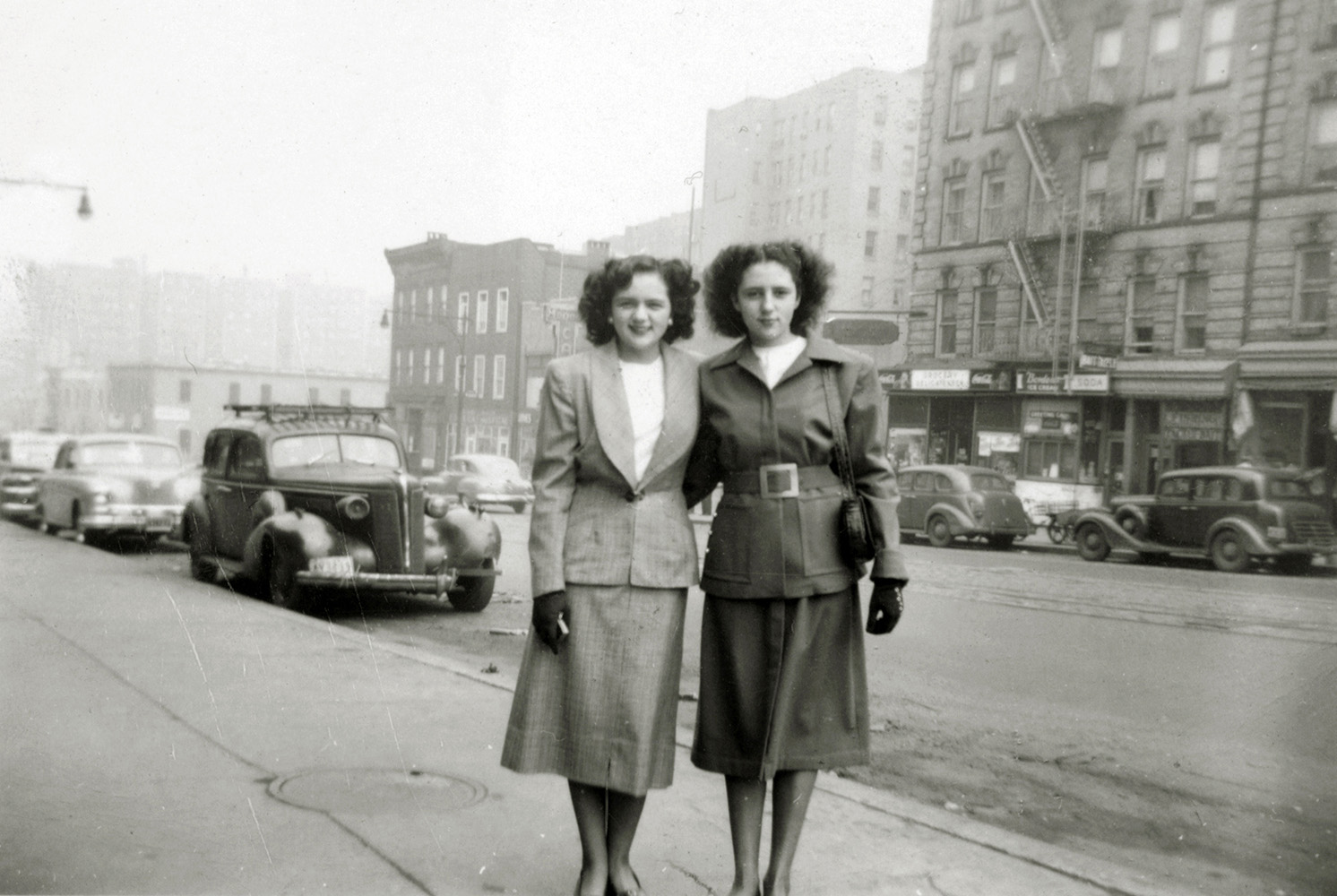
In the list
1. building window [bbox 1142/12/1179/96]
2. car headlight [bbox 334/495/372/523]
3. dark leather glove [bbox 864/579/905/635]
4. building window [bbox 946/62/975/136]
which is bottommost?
car headlight [bbox 334/495/372/523]

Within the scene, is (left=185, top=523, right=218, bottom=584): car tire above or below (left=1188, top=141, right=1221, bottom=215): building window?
below

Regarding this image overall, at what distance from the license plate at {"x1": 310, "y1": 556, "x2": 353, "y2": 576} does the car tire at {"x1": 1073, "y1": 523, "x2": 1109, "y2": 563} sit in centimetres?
1131

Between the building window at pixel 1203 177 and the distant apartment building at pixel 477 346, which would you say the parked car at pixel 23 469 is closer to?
the distant apartment building at pixel 477 346

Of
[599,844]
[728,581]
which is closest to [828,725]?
[728,581]

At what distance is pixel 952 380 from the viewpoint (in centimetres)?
1814

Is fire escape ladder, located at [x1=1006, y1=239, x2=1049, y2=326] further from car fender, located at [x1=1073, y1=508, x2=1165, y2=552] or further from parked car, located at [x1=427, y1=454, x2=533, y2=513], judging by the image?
parked car, located at [x1=427, y1=454, x2=533, y2=513]

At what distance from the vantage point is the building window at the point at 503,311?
1158 inches

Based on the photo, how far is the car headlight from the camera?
31.8 feet

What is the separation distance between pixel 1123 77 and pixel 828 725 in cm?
1054

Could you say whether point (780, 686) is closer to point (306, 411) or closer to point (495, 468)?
point (306, 411)

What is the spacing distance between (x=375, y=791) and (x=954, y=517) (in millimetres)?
16529

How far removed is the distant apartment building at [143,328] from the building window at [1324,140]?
7155mm

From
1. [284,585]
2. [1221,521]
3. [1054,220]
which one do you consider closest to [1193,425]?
[1221,521]

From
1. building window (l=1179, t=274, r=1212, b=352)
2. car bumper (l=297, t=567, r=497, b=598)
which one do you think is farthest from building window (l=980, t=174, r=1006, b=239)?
car bumper (l=297, t=567, r=497, b=598)
